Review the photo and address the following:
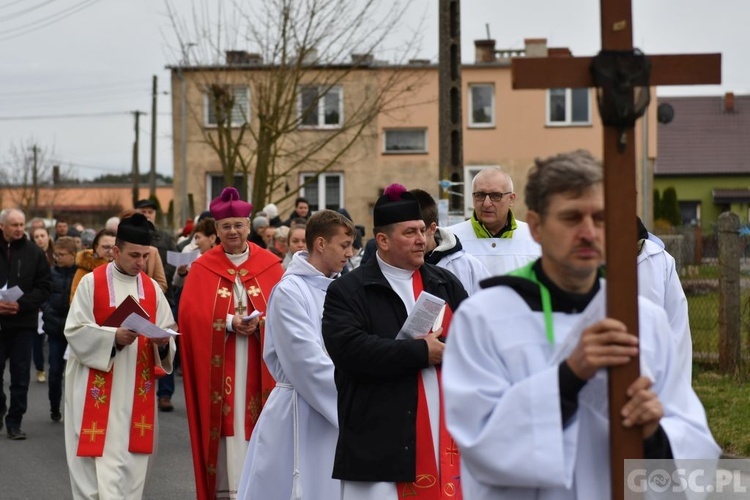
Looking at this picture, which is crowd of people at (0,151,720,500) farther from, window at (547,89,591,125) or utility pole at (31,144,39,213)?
utility pole at (31,144,39,213)

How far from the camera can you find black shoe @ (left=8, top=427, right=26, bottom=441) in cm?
1291

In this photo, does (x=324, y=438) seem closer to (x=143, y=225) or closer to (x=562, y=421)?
(x=143, y=225)

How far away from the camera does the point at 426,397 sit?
19.6ft

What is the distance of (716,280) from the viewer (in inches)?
570

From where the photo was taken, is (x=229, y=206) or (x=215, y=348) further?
(x=215, y=348)

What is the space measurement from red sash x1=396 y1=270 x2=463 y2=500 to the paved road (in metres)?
3.56

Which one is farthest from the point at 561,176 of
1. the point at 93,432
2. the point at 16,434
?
the point at 16,434

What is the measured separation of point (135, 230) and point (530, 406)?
5.58 metres

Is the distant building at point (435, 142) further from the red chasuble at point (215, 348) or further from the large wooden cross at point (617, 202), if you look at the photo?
the large wooden cross at point (617, 202)

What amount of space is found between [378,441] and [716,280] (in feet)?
31.1

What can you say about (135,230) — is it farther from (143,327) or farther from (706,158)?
(706,158)

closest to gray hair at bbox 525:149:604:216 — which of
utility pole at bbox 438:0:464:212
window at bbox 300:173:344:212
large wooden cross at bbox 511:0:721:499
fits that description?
large wooden cross at bbox 511:0:721:499

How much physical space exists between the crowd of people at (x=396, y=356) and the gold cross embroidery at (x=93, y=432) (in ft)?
0.04

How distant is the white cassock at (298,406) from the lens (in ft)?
24.5
